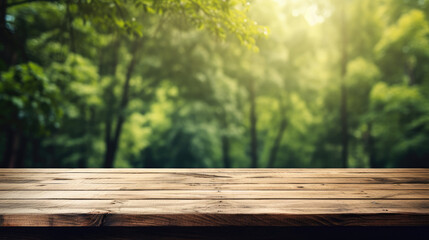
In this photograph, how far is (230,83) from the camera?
671 inches

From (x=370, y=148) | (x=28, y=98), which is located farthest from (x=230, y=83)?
(x=28, y=98)

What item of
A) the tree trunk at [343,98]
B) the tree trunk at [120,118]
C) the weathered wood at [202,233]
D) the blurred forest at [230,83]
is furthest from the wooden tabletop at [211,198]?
the tree trunk at [343,98]

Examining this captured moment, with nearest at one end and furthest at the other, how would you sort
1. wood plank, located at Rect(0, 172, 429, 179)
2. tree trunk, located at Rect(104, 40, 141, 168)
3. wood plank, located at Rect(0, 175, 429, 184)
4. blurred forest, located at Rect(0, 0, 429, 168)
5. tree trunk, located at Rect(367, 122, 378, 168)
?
1. wood plank, located at Rect(0, 175, 429, 184)
2. wood plank, located at Rect(0, 172, 429, 179)
3. blurred forest, located at Rect(0, 0, 429, 168)
4. tree trunk, located at Rect(104, 40, 141, 168)
5. tree trunk, located at Rect(367, 122, 378, 168)

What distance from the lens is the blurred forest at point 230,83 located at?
37.3 feet

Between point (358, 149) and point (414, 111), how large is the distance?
1008cm

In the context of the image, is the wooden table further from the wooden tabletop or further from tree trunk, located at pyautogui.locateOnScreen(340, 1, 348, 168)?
tree trunk, located at pyautogui.locateOnScreen(340, 1, 348, 168)

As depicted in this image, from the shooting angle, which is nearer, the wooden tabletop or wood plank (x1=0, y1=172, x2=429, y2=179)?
the wooden tabletop

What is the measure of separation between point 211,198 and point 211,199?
0.9 inches

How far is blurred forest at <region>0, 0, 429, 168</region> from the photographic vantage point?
11.4 m

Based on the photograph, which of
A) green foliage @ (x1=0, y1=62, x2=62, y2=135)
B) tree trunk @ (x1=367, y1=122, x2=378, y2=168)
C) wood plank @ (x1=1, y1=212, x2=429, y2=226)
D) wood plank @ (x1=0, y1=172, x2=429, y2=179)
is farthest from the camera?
tree trunk @ (x1=367, y1=122, x2=378, y2=168)

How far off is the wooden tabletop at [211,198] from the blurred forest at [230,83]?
4504 millimetres

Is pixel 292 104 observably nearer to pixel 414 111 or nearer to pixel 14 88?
pixel 414 111

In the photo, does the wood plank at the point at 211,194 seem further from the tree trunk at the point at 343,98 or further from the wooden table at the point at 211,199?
the tree trunk at the point at 343,98

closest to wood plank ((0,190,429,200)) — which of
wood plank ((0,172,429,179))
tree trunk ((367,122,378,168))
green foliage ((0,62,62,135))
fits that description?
wood plank ((0,172,429,179))
